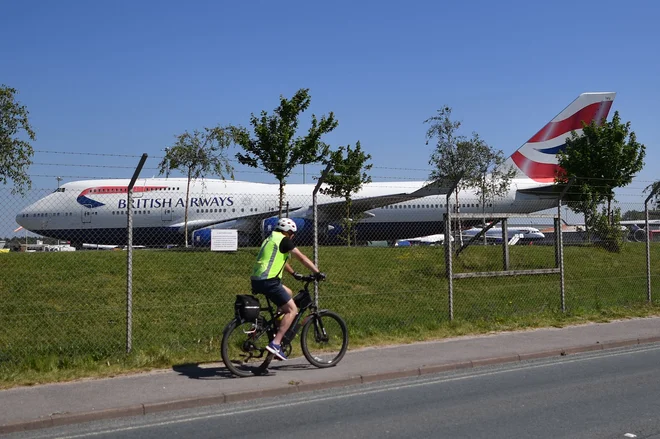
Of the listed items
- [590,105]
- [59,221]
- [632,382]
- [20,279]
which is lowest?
[632,382]

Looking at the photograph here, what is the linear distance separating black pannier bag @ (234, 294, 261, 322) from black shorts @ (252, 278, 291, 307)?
14 cm

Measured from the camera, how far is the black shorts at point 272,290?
8.16 m

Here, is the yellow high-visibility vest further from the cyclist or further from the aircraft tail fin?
the aircraft tail fin

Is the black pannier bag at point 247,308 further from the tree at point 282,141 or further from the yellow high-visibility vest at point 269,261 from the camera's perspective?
the tree at point 282,141

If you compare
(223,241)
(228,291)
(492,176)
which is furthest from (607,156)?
(223,241)

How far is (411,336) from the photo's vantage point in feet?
36.5

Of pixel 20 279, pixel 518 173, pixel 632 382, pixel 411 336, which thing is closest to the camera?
pixel 632 382

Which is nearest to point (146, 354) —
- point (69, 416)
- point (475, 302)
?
point (69, 416)

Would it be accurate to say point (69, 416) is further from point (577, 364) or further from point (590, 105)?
point (590, 105)

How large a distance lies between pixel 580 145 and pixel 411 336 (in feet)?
71.4

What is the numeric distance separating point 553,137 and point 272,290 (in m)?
34.5

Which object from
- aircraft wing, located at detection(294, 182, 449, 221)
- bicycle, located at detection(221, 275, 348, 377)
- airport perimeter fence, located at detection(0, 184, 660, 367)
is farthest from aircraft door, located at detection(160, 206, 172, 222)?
bicycle, located at detection(221, 275, 348, 377)

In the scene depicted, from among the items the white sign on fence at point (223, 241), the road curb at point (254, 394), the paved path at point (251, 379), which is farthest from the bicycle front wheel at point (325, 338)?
the white sign on fence at point (223, 241)

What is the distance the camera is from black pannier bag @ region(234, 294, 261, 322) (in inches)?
318
